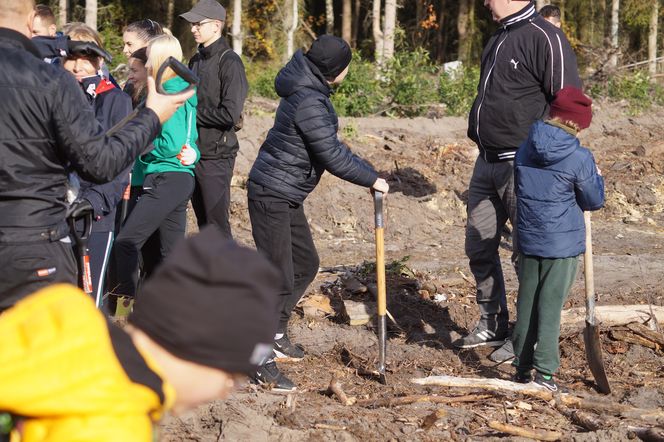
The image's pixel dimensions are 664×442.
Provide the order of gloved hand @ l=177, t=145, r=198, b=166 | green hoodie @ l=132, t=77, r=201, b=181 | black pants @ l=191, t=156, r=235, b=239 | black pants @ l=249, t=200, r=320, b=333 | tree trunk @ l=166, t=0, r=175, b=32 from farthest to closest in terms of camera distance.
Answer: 1. tree trunk @ l=166, t=0, r=175, b=32
2. black pants @ l=191, t=156, r=235, b=239
3. gloved hand @ l=177, t=145, r=198, b=166
4. green hoodie @ l=132, t=77, r=201, b=181
5. black pants @ l=249, t=200, r=320, b=333

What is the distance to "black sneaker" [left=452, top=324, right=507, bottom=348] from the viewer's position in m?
6.70

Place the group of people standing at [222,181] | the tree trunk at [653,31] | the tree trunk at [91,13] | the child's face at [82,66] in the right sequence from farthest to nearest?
the tree trunk at [653,31] → the tree trunk at [91,13] → the child's face at [82,66] → the group of people standing at [222,181]

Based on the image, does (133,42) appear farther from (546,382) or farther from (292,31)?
(292,31)

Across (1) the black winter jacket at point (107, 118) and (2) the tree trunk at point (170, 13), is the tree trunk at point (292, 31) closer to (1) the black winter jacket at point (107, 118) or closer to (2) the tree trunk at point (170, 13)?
(2) the tree trunk at point (170, 13)

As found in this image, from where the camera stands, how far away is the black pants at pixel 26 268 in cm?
353

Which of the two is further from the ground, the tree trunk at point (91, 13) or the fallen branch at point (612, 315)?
the tree trunk at point (91, 13)

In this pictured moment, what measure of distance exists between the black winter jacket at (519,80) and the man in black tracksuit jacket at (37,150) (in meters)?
3.39

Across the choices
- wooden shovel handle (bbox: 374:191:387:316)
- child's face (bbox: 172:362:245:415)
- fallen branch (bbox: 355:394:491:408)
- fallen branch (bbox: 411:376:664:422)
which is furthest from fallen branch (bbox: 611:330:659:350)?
child's face (bbox: 172:362:245:415)

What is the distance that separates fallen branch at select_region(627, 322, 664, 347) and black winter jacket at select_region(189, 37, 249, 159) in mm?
3247

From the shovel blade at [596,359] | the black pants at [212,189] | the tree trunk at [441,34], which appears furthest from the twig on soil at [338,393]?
the tree trunk at [441,34]

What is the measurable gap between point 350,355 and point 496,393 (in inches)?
47.4

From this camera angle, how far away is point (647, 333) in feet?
21.7

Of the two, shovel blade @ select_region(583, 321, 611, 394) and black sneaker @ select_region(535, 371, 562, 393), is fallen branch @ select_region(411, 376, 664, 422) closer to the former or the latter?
black sneaker @ select_region(535, 371, 562, 393)

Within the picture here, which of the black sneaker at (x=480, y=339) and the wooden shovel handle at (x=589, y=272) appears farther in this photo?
the black sneaker at (x=480, y=339)
